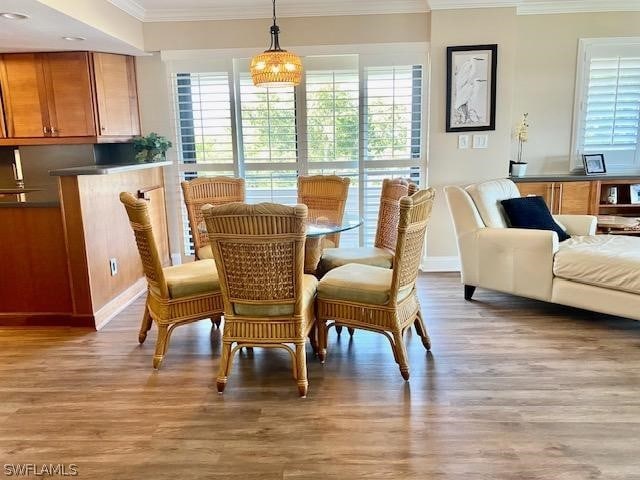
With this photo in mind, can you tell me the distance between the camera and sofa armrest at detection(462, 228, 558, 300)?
11.1ft

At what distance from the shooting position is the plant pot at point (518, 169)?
449cm

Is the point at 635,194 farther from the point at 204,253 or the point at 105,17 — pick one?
the point at 105,17

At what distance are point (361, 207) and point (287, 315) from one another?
2.48 meters

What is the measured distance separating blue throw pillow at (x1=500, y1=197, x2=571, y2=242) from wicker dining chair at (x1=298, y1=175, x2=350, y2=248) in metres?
1.33

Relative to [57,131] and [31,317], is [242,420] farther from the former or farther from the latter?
[57,131]

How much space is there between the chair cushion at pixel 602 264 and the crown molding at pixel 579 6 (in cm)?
235

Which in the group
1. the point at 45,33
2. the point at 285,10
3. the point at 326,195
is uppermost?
the point at 285,10

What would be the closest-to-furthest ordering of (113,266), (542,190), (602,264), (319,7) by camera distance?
(602,264)
(113,266)
(319,7)
(542,190)

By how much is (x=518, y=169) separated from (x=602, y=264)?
5.32 ft

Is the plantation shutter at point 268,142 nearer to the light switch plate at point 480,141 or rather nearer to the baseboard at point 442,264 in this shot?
the baseboard at point 442,264

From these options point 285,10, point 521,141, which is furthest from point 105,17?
point 521,141

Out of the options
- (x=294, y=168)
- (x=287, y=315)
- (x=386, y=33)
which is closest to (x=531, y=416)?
(x=287, y=315)

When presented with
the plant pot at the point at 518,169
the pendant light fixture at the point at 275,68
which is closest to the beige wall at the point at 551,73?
the plant pot at the point at 518,169

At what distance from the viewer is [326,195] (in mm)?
3840
